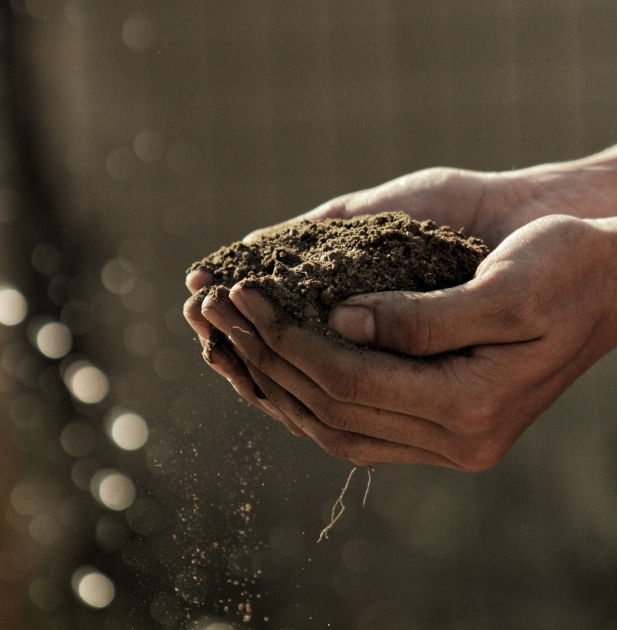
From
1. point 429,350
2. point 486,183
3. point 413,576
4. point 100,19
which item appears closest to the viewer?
point 429,350

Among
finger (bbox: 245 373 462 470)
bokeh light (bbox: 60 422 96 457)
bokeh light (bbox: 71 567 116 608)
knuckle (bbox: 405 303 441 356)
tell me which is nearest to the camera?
knuckle (bbox: 405 303 441 356)

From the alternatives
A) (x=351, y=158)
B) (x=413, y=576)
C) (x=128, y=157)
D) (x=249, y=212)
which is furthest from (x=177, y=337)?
(x=413, y=576)

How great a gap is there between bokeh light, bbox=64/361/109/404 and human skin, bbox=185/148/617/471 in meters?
2.36

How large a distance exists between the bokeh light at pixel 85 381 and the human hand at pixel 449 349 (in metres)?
2.49

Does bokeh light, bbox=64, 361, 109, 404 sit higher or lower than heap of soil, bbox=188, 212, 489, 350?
lower

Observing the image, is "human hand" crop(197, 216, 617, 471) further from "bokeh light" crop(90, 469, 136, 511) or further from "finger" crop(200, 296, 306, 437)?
"bokeh light" crop(90, 469, 136, 511)

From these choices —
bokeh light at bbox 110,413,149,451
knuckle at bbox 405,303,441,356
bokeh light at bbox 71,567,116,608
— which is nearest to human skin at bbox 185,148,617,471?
knuckle at bbox 405,303,441,356

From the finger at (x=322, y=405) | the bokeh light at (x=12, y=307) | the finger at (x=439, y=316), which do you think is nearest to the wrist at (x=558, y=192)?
the finger at (x=439, y=316)

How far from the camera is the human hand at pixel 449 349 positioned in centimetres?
148

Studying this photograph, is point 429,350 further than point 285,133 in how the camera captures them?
No

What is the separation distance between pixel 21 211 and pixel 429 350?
329 centimetres

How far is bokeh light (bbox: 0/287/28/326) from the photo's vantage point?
13.0ft

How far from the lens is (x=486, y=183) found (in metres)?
2.44

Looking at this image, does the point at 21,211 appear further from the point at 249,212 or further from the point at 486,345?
the point at 486,345
